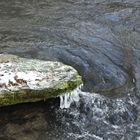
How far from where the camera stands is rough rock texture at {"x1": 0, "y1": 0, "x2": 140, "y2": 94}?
28.0 ft

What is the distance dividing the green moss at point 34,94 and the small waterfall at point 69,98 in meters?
0.14

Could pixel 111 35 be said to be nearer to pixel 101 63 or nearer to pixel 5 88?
pixel 101 63

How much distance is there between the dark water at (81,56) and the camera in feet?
23.3

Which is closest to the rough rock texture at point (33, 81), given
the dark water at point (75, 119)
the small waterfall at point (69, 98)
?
the small waterfall at point (69, 98)

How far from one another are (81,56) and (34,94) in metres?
2.30

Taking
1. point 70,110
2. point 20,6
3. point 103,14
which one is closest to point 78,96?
point 70,110

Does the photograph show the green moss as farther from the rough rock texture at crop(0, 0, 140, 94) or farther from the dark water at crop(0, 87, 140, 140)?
the rough rock texture at crop(0, 0, 140, 94)

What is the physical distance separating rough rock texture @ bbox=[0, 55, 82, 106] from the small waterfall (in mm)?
145

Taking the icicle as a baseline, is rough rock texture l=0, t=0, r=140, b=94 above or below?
above

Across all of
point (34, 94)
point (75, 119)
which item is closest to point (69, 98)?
point (75, 119)

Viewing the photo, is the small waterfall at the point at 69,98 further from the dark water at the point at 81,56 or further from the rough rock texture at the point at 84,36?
the rough rock texture at the point at 84,36

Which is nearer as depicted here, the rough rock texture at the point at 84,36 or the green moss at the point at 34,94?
the green moss at the point at 34,94

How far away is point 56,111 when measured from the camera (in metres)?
7.43

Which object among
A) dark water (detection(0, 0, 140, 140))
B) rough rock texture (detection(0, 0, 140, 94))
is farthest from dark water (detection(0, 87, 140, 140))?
rough rock texture (detection(0, 0, 140, 94))
